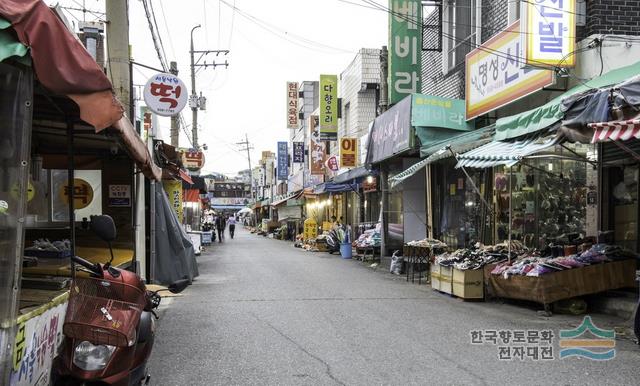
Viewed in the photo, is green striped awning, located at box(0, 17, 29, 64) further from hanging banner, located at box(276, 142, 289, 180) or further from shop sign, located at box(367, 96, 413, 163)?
hanging banner, located at box(276, 142, 289, 180)

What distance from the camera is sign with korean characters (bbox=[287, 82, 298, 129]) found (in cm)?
4359

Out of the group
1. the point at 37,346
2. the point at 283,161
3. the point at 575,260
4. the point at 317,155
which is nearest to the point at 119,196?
the point at 37,346

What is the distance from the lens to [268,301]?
10773 millimetres

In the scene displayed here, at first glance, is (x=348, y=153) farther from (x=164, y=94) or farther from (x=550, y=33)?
(x=550, y=33)

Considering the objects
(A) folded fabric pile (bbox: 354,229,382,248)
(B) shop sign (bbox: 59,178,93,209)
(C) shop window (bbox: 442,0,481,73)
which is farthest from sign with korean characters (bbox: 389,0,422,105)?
(B) shop sign (bbox: 59,178,93,209)

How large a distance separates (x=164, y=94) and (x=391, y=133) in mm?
7126

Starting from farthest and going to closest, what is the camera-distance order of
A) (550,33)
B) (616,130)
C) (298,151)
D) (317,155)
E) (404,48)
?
1. (298,151)
2. (317,155)
3. (404,48)
4. (550,33)
5. (616,130)

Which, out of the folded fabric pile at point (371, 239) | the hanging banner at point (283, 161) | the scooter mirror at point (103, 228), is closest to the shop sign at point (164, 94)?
the folded fabric pile at point (371, 239)

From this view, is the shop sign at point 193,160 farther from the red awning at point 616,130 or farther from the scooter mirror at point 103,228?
the scooter mirror at point 103,228

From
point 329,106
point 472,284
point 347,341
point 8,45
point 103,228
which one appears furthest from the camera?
point 329,106

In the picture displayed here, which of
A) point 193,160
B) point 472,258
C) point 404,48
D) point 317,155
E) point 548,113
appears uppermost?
point 404,48

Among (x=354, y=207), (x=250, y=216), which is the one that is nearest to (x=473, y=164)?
(x=354, y=207)

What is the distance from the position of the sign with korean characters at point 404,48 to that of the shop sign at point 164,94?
6846 mm

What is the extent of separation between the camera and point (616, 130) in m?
6.27
